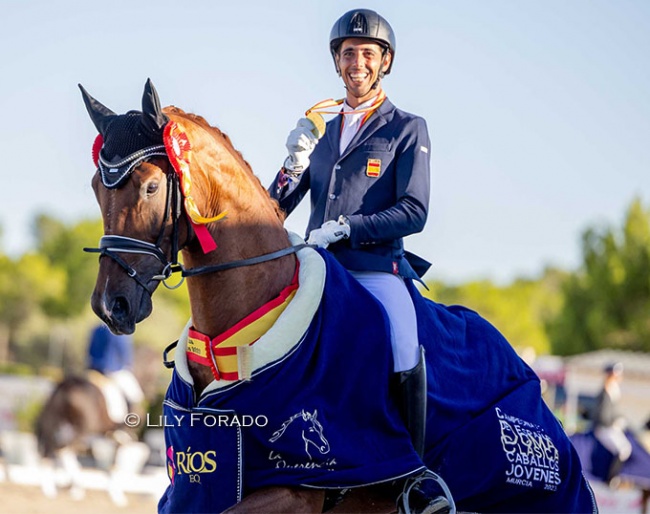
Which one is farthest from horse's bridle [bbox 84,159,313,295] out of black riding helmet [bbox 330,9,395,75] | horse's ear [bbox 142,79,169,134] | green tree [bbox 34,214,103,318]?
green tree [bbox 34,214,103,318]

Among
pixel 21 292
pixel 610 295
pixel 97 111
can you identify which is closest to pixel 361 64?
pixel 97 111

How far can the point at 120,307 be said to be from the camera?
3562mm

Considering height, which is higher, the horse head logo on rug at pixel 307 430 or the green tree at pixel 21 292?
the horse head logo on rug at pixel 307 430

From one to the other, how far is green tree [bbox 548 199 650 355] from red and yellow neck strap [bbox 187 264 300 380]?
30.5 m

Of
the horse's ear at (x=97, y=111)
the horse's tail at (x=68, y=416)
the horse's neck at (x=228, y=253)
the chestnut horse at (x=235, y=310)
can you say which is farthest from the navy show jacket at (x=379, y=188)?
the horse's tail at (x=68, y=416)

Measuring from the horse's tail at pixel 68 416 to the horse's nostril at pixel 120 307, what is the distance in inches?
433

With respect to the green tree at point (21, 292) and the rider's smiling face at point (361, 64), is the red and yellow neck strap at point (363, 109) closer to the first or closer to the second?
the rider's smiling face at point (361, 64)

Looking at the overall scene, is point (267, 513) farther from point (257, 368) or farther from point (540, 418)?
point (540, 418)

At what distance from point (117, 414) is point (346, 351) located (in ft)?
36.0

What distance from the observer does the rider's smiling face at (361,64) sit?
4.62m

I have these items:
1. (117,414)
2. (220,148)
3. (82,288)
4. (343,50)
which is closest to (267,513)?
(220,148)

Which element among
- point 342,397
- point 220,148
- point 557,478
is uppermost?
point 220,148

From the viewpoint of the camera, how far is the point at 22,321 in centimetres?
5272

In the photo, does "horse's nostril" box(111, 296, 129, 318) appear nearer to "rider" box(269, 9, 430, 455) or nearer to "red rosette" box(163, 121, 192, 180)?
"red rosette" box(163, 121, 192, 180)
